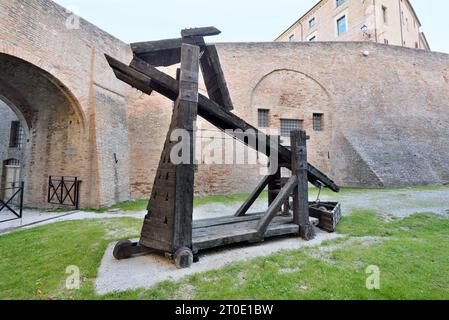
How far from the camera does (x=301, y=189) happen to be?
468cm

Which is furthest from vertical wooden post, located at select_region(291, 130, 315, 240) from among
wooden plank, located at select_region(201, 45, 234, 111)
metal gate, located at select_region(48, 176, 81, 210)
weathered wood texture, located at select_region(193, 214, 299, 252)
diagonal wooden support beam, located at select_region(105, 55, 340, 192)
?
metal gate, located at select_region(48, 176, 81, 210)

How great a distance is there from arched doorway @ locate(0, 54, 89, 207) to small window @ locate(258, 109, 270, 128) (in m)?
9.62

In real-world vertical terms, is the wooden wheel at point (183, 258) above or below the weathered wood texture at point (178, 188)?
below

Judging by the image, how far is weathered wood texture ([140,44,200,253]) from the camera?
3.29 meters

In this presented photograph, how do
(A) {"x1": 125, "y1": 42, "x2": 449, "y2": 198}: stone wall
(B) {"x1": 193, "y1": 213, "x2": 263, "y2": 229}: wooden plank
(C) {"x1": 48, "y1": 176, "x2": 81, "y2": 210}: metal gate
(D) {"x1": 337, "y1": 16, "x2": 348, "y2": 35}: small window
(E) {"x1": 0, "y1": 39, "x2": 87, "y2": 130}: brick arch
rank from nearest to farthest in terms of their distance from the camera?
(B) {"x1": 193, "y1": 213, "x2": 263, "y2": 229}: wooden plank
(E) {"x1": 0, "y1": 39, "x2": 87, "y2": 130}: brick arch
(C) {"x1": 48, "y1": 176, "x2": 81, "y2": 210}: metal gate
(A) {"x1": 125, "y1": 42, "x2": 449, "y2": 198}: stone wall
(D) {"x1": 337, "y1": 16, "x2": 348, "y2": 35}: small window

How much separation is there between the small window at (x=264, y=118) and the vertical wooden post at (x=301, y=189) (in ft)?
32.5

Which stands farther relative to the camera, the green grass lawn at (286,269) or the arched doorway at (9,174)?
the arched doorway at (9,174)

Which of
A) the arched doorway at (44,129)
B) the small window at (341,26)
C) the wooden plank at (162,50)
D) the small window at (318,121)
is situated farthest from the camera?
the small window at (341,26)

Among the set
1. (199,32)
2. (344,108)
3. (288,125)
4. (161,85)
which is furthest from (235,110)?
(161,85)

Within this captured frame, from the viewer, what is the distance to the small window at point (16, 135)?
13.5 m

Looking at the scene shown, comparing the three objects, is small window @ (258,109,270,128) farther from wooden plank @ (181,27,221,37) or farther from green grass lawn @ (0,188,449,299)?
wooden plank @ (181,27,221,37)

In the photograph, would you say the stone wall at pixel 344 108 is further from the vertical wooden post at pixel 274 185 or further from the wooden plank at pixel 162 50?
the wooden plank at pixel 162 50

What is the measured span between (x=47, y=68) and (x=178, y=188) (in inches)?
320

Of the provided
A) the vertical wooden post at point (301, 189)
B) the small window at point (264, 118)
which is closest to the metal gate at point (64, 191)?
the vertical wooden post at point (301, 189)
